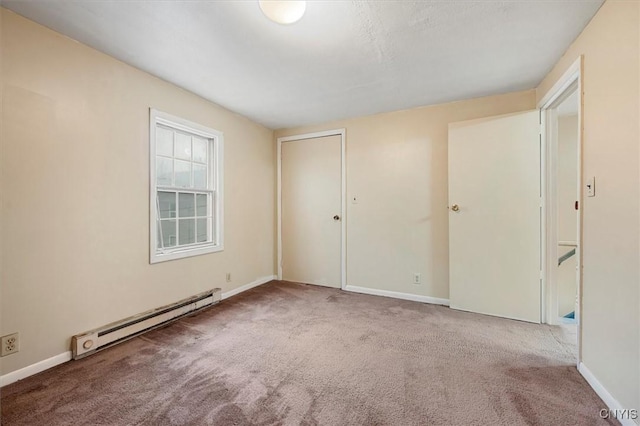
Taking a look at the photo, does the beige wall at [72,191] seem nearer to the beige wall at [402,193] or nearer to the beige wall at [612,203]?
the beige wall at [402,193]

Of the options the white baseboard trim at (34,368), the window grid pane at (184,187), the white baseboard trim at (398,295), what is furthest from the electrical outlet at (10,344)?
Answer: the white baseboard trim at (398,295)

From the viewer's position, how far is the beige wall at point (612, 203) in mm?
1297

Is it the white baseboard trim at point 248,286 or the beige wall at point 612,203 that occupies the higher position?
the beige wall at point 612,203

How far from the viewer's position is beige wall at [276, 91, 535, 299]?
3.05m

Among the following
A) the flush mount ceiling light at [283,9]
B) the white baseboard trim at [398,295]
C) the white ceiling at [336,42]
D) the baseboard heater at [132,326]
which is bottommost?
the white baseboard trim at [398,295]

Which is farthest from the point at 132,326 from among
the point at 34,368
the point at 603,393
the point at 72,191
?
the point at 603,393

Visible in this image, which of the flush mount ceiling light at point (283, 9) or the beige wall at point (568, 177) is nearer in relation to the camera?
the flush mount ceiling light at point (283, 9)

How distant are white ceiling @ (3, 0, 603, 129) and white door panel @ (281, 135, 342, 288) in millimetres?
1062

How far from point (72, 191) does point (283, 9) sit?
194cm

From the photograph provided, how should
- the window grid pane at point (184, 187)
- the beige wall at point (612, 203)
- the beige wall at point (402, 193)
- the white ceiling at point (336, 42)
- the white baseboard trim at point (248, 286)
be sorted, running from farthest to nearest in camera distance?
the white baseboard trim at point (248, 286) < the beige wall at point (402, 193) < the window grid pane at point (184, 187) < the white ceiling at point (336, 42) < the beige wall at point (612, 203)

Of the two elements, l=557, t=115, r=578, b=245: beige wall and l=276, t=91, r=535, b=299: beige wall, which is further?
l=557, t=115, r=578, b=245: beige wall

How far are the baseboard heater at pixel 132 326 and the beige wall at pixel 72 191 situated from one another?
0.26ft

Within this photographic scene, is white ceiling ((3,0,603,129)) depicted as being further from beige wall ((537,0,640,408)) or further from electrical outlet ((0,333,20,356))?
electrical outlet ((0,333,20,356))

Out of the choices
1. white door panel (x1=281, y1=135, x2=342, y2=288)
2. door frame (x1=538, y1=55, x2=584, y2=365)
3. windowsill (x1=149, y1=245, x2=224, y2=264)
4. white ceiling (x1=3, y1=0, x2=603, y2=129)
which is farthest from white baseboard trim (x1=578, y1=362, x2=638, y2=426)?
windowsill (x1=149, y1=245, x2=224, y2=264)
